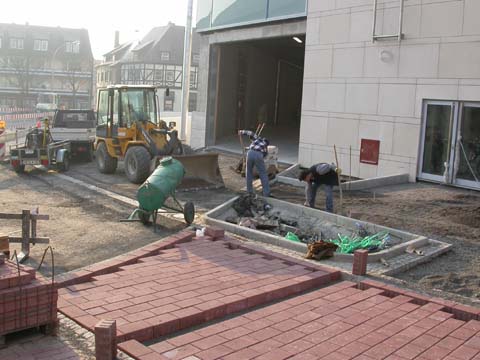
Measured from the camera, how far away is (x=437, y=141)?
14633 mm

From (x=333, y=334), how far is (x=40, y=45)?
78.2m

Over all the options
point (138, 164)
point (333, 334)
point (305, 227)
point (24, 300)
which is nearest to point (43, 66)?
point (138, 164)

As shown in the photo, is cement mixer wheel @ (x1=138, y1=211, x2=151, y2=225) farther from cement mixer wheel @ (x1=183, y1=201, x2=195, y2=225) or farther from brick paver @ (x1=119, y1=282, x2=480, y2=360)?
brick paver @ (x1=119, y1=282, x2=480, y2=360)

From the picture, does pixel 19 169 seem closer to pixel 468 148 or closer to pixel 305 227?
pixel 305 227

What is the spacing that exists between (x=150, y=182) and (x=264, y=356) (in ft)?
17.8

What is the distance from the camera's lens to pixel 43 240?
758 centimetres

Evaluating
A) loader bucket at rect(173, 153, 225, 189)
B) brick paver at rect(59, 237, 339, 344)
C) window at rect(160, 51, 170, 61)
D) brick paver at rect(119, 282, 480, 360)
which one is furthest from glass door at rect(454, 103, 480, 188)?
window at rect(160, 51, 170, 61)

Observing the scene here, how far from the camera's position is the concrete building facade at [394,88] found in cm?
1391

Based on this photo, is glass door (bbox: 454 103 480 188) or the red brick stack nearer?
the red brick stack

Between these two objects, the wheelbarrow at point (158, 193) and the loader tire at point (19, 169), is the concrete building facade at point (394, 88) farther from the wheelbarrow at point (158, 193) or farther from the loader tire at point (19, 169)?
the loader tire at point (19, 169)

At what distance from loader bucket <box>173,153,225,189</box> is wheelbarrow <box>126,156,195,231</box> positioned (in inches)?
130

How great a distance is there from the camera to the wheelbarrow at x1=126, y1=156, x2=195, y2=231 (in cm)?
963

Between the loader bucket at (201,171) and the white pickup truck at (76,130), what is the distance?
287 inches

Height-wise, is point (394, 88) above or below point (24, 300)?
above
